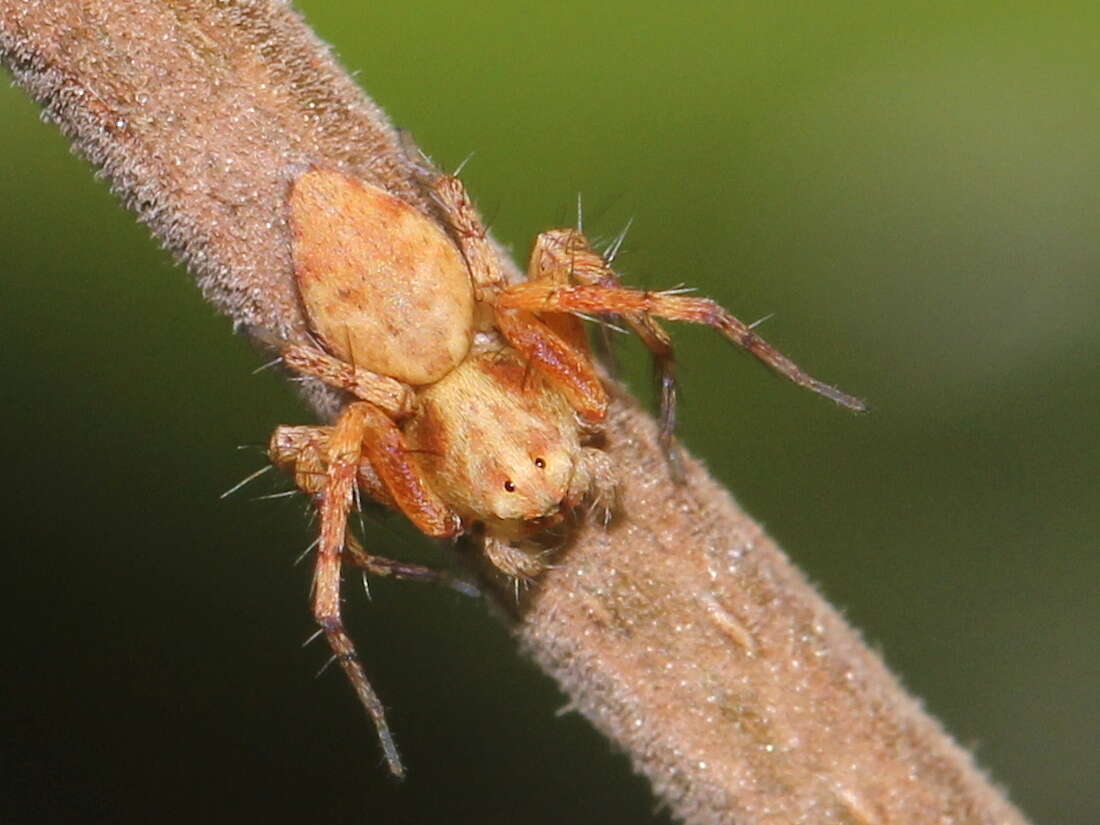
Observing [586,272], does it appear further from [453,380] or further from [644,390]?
[644,390]

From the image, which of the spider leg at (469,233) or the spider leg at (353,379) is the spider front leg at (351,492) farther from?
the spider leg at (469,233)

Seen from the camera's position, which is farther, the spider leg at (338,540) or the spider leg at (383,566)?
the spider leg at (383,566)

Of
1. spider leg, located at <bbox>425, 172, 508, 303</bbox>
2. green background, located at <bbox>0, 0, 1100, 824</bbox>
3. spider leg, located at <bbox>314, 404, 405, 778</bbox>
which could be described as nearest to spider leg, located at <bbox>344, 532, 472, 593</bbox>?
spider leg, located at <bbox>314, 404, 405, 778</bbox>

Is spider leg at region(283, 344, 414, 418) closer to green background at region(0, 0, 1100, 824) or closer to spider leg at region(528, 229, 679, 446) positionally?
spider leg at region(528, 229, 679, 446)

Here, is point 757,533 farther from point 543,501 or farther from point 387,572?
point 387,572

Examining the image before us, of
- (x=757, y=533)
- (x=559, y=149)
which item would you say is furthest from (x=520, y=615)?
(x=559, y=149)

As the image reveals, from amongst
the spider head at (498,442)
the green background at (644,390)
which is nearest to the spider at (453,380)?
the spider head at (498,442)
